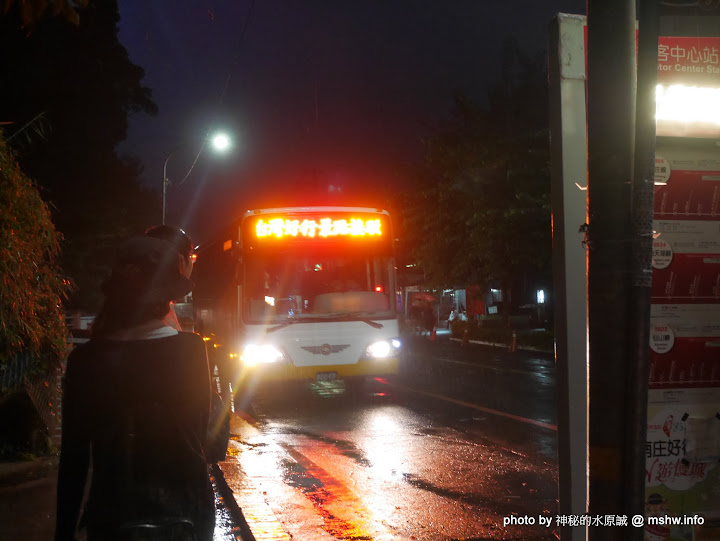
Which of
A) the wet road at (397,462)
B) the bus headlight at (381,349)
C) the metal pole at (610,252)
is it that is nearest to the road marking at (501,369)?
the wet road at (397,462)

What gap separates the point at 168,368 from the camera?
8.36 feet

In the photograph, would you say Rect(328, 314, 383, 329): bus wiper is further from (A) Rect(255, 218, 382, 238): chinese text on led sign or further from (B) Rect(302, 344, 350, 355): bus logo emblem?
(A) Rect(255, 218, 382, 238): chinese text on led sign

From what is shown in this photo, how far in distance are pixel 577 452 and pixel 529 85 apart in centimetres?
2861

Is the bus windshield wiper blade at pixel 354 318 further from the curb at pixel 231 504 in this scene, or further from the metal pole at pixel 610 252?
the metal pole at pixel 610 252

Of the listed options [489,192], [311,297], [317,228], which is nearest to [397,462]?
[311,297]

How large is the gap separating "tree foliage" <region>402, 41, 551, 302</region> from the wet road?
39.8 ft

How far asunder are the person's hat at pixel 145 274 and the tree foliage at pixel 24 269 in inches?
186

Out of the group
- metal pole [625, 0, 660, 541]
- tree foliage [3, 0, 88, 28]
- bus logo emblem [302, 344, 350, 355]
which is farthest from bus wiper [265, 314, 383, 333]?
metal pole [625, 0, 660, 541]

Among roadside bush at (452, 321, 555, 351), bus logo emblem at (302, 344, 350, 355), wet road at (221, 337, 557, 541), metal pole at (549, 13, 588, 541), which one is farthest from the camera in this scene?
roadside bush at (452, 321, 555, 351)

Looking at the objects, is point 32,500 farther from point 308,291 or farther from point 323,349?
point 308,291

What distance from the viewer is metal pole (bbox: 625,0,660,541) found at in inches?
112

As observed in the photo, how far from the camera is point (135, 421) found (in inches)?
98.9

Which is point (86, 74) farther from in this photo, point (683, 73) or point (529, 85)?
point (683, 73)

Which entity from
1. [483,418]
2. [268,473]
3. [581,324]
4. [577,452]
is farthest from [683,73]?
[483,418]
